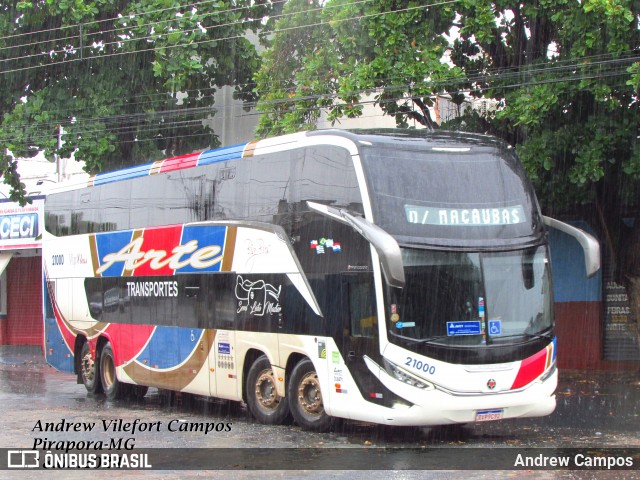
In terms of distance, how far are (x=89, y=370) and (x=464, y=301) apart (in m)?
9.81

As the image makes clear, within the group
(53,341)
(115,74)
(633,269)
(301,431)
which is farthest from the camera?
(115,74)

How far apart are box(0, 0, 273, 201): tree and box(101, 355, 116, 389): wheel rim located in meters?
5.81

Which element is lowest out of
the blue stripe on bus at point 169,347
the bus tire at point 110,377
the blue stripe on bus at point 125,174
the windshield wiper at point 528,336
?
the bus tire at point 110,377

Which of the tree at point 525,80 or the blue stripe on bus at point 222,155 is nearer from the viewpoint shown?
A: the blue stripe on bus at point 222,155

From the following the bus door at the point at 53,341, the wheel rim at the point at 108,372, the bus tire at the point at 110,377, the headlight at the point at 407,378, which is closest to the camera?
the headlight at the point at 407,378

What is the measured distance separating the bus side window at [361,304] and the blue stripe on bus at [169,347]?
3954mm

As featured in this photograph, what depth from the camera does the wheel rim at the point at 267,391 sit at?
14.1 meters

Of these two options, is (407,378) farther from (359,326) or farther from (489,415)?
(489,415)

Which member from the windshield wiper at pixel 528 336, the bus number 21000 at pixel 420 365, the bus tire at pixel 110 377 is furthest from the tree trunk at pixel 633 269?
the bus tire at pixel 110 377

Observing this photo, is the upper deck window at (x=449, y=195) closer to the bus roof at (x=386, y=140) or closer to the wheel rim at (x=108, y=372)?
the bus roof at (x=386, y=140)

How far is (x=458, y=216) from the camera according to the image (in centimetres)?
1221

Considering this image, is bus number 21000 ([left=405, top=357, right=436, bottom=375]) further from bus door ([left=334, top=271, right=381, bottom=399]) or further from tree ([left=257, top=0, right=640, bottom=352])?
tree ([left=257, top=0, right=640, bottom=352])

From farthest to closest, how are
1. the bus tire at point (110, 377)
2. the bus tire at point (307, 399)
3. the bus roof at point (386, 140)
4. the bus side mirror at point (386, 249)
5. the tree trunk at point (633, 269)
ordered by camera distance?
the tree trunk at point (633, 269)
the bus tire at point (110, 377)
the bus tire at point (307, 399)
the bus roof at point (386, 140)
the bus side mirror at point (386, 249)

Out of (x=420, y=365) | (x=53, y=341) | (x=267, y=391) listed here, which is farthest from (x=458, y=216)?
(x=53, y=341)
